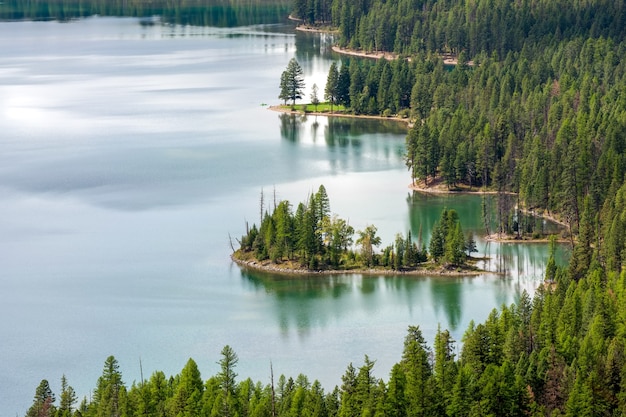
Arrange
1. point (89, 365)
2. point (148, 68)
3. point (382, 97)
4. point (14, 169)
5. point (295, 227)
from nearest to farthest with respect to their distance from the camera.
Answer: point (89, 365) → point (295, 227) → point (14, 169) → point (382, 97) → point (148, 68)

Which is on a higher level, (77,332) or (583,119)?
(583,119)

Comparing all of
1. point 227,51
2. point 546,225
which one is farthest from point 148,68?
point 546,225

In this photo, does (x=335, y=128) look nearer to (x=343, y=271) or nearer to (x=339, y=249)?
(x=339, y=249)

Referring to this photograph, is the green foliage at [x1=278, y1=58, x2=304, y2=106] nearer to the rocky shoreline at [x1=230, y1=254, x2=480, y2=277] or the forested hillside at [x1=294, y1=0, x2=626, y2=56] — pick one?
the forested hillside at [x1=294, y1=0, x2=626, y2=56]

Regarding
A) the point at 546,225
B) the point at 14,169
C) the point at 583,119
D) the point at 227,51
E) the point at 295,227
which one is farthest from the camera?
the point at 227,51

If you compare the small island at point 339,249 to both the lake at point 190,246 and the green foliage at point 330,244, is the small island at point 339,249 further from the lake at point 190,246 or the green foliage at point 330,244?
the lake at point 190,246

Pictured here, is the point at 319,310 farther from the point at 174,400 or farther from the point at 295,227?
the point at 174,400
